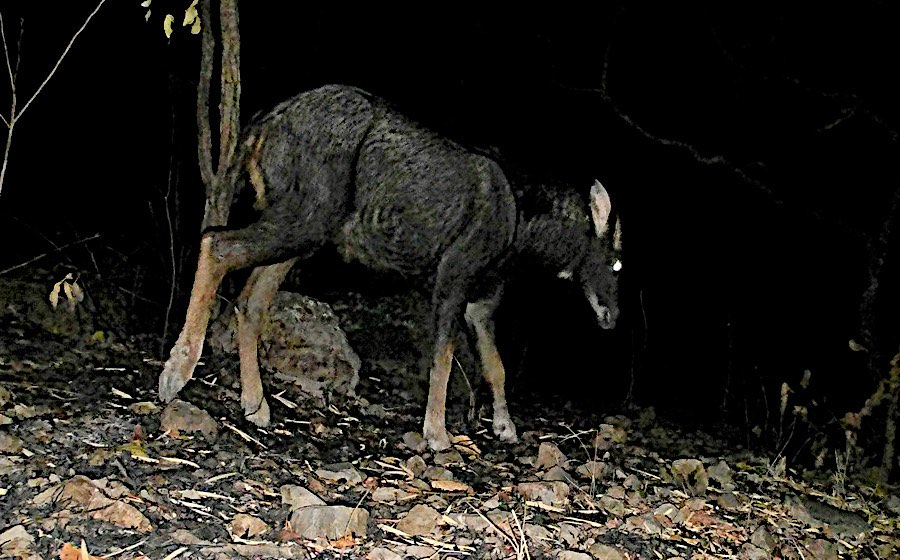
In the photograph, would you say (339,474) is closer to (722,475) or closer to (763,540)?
(763,540)

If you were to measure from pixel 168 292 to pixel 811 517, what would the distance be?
4570 millimetres

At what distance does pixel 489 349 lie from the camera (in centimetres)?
519

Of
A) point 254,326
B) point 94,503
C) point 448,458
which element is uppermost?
point 254,326

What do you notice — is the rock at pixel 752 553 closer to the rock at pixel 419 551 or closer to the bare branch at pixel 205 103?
the rock at pixel 419 551

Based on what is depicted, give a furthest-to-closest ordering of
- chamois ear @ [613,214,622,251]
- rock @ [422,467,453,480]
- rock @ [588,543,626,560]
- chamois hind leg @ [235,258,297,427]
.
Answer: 1. chamois ear @ [613,214,622,251]
2. chamois hind leg @ [235,258,297,427]
3. rock @ [422,467,453,480]
4. rock @ [588,543,626,560]

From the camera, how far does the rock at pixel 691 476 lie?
4.41 m

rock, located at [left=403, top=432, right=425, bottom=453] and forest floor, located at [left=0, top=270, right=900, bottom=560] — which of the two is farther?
rock, located at [left=403, top=432, right=425, bottom=453]

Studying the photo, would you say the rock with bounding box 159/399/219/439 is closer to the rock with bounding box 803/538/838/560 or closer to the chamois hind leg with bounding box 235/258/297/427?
the chamois hind leg with bounding box 235/258/297/427

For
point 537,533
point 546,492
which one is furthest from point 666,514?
point 537,533

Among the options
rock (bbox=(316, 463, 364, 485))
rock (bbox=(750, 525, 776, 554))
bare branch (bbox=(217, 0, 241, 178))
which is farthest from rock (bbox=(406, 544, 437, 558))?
bare branch (bbox=(217, 0, 241, 178))

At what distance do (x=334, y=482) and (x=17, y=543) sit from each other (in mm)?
1400

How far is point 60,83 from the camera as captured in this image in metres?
6.35

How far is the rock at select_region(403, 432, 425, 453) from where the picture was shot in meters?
4.56

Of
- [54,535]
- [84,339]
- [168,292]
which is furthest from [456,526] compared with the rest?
[168,292]
